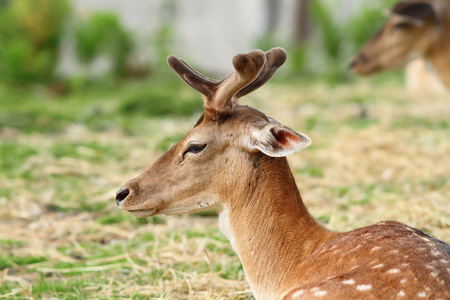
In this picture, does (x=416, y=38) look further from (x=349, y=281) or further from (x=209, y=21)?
(x=209, y=21)

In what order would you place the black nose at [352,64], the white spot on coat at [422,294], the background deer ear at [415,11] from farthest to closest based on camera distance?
the black nose at [352,64], the background deer ear at [415,11], the white spot on coat at [422,294]

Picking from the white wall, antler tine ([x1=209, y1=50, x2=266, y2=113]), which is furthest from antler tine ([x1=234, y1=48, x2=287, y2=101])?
the white wall

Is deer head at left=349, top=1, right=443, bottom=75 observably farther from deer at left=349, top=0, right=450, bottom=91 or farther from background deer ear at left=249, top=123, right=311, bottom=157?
background deer ear at left=249, top=123, right=311, bottom=157

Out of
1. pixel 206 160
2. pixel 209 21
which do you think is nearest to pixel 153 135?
pixel 206 160

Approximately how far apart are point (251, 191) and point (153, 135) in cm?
493

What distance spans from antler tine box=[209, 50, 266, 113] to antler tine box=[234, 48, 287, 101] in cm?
14

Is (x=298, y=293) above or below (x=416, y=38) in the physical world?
below

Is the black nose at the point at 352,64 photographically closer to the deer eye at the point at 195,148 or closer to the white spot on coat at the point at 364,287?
the deer eye at the point at 195,148

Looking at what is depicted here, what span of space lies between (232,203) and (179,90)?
843 cm

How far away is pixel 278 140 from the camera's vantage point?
2.90m

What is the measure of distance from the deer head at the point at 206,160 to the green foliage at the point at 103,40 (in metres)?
9.53

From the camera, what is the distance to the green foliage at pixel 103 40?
12.3 metres

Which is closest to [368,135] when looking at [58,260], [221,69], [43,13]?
[58,260]

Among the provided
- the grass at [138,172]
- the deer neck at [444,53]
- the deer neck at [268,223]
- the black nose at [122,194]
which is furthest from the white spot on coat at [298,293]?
the deer neck at [444,53]
